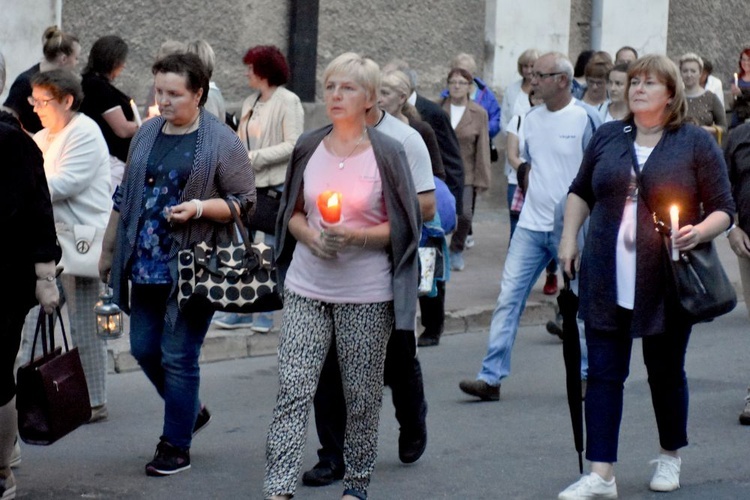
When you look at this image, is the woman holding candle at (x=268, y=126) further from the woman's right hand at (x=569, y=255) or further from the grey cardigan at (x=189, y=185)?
the woman's right hand at (x=569, y=255)

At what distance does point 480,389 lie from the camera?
812 cm

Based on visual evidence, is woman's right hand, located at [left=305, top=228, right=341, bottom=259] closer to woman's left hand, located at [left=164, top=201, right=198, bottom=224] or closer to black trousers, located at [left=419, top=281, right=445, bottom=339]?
woman's left hand, located at [left=164, top=201, right=198, bottom=224]

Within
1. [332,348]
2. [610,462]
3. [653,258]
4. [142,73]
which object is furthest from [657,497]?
[142,73]

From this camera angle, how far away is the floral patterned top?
6.34m

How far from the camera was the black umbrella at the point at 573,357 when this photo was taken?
6.20 meters

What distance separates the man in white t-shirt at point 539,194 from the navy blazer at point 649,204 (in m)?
1.90

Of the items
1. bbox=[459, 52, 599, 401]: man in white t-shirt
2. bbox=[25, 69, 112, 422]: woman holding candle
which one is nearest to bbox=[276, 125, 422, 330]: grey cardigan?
bbox=[25, 69, 112, 422]: woman holding candle

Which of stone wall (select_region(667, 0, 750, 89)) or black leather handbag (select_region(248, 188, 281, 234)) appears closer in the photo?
black leather handbag (select_region(248, 188, 281, 234))

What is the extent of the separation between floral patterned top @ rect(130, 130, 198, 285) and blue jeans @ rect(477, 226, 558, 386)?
2.29 metres

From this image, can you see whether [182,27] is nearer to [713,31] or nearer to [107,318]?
[107,318]

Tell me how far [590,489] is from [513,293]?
2127 millimetres

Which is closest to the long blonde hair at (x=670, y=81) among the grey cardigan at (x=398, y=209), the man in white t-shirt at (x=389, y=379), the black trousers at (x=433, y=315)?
the man in white t-shirt at (x=389, y=379)

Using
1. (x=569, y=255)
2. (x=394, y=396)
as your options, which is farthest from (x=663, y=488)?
(x=394, y=396)

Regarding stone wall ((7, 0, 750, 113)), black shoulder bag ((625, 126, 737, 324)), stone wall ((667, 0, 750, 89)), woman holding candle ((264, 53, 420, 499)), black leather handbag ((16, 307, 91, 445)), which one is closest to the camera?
woman holding candle ((264, 53, 420, 499))
